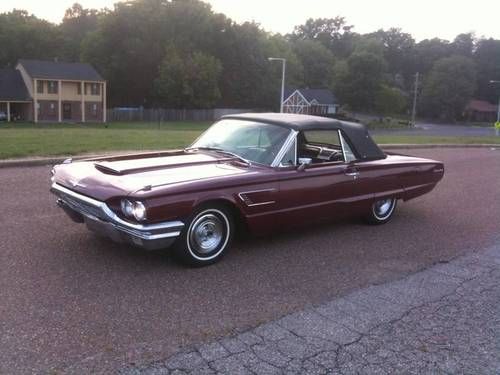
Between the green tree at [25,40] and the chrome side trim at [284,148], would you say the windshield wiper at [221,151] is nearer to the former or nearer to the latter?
the chrome side trim at [284,148]

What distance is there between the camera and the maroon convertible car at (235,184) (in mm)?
A: 4578

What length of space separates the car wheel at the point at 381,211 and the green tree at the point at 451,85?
84363mm

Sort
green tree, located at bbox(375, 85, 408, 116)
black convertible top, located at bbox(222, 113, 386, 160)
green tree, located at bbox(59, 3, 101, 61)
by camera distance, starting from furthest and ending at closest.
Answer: green tree, located at bbox(59, 3, 101, 61)
green tree, located at bbox(375, 85, 408, 116)
black convertible top, located at bbox(222, 113, 386, 160)

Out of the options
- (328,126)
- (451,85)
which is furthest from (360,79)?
(328,126)

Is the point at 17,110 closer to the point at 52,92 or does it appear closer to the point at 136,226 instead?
the point at 52,92

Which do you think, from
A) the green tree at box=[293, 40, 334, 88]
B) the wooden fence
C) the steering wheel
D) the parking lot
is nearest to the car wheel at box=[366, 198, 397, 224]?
the parking lot

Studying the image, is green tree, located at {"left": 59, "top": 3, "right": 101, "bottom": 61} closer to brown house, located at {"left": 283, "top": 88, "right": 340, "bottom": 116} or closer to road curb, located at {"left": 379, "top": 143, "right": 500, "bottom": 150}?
brown house, located at {"left": 283, "top": 88, "right": 340, "bottom": 116}

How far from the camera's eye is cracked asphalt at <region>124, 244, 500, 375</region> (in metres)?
3.31

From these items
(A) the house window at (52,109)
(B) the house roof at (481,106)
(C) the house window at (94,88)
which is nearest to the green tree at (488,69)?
(B) the house roof at (481,106)

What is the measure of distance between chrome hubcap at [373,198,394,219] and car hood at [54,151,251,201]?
2295 millimetres

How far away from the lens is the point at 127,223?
450 centimetres

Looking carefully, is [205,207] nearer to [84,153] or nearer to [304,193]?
[304,193]

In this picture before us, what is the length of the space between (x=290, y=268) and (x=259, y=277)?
43 cm

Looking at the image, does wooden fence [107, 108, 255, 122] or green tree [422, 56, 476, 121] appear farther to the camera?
green tree [422, 56, 476, 121]
